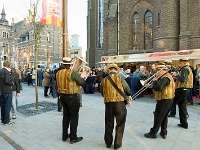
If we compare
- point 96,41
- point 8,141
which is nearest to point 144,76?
point 8,141

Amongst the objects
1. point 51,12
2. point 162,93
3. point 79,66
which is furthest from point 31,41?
point 162,93

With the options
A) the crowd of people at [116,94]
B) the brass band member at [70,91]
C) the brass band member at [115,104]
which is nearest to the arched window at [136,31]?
the crowd of people at [116,94]

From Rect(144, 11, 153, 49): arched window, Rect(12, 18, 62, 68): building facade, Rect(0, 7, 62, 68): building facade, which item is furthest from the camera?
Rect(12, 18, 62, 68): building facade

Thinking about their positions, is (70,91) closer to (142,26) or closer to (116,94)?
(116,94)

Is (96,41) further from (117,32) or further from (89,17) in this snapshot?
(117,32)

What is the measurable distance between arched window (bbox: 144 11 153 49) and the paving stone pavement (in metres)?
15.3

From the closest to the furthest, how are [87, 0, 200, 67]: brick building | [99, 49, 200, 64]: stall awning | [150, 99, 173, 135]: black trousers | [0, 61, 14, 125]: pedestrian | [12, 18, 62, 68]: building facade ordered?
1. [150, 99, 173, 135]: black trousers
2. [0, 61, 14, 125]: pedestrian
3. [99, 49, 200, 64]: stall awning
4. [87, 0, 200, 67]: brick building
5. [12, 18, 62, 68]: building facade

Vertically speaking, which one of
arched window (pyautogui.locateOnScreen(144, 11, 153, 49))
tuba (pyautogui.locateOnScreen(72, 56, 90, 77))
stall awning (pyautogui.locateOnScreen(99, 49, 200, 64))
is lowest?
tuba (pyautogui.locateOnScreen(72, 56, 90, 77))

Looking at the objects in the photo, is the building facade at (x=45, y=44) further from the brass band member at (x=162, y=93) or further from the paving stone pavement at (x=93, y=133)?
the brass band member at (x=162, y=93)

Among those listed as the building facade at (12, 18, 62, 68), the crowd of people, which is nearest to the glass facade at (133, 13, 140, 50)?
the crowd of people

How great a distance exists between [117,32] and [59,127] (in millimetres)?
18082

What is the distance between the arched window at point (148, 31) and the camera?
21.4 m

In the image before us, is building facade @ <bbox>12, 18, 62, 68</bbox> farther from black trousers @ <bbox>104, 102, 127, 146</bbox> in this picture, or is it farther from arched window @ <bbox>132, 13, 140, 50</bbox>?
black trousers @ <bbox>104, 102, 127, 146</bbox>

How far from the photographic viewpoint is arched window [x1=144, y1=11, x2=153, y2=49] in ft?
70.3
